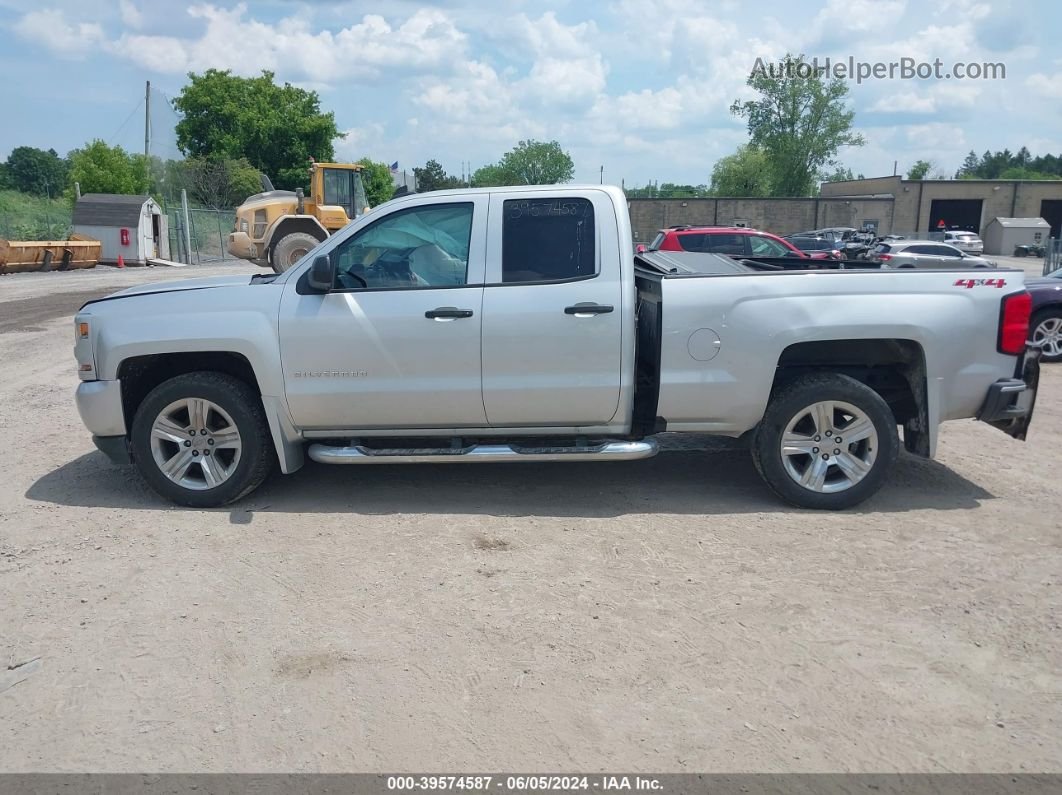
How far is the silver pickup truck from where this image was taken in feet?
17.7

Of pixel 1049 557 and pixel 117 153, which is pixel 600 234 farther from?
pixel 117 153

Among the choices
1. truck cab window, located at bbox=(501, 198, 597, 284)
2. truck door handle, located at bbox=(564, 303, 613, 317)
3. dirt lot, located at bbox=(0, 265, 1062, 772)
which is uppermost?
truck cab window, located at bbox=(501, 198, 597, 284)

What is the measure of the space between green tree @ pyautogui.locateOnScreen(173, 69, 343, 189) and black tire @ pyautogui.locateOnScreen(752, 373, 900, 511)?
57.3 metres

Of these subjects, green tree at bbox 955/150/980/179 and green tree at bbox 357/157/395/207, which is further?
green tree at bbox 955/150/980/179

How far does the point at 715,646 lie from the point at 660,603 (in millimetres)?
462

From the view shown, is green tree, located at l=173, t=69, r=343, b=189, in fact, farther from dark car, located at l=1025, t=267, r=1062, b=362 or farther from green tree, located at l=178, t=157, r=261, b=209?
dark car, located at l=1025, t=267, r=1062, b=362

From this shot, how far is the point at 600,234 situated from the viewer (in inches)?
219

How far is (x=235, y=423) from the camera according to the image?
5.59 m

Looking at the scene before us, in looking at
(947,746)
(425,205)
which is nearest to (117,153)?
(425,205)

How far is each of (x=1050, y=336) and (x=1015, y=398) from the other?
7.34 meters

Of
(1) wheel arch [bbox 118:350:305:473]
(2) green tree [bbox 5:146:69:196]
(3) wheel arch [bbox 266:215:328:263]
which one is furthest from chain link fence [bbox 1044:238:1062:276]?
(2) green tree [bbox 5:146:69:196]

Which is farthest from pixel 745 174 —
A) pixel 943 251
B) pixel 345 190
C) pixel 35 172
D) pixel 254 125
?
pixel 35 172

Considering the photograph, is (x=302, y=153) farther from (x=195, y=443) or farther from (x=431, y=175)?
(x=195, y=443)
